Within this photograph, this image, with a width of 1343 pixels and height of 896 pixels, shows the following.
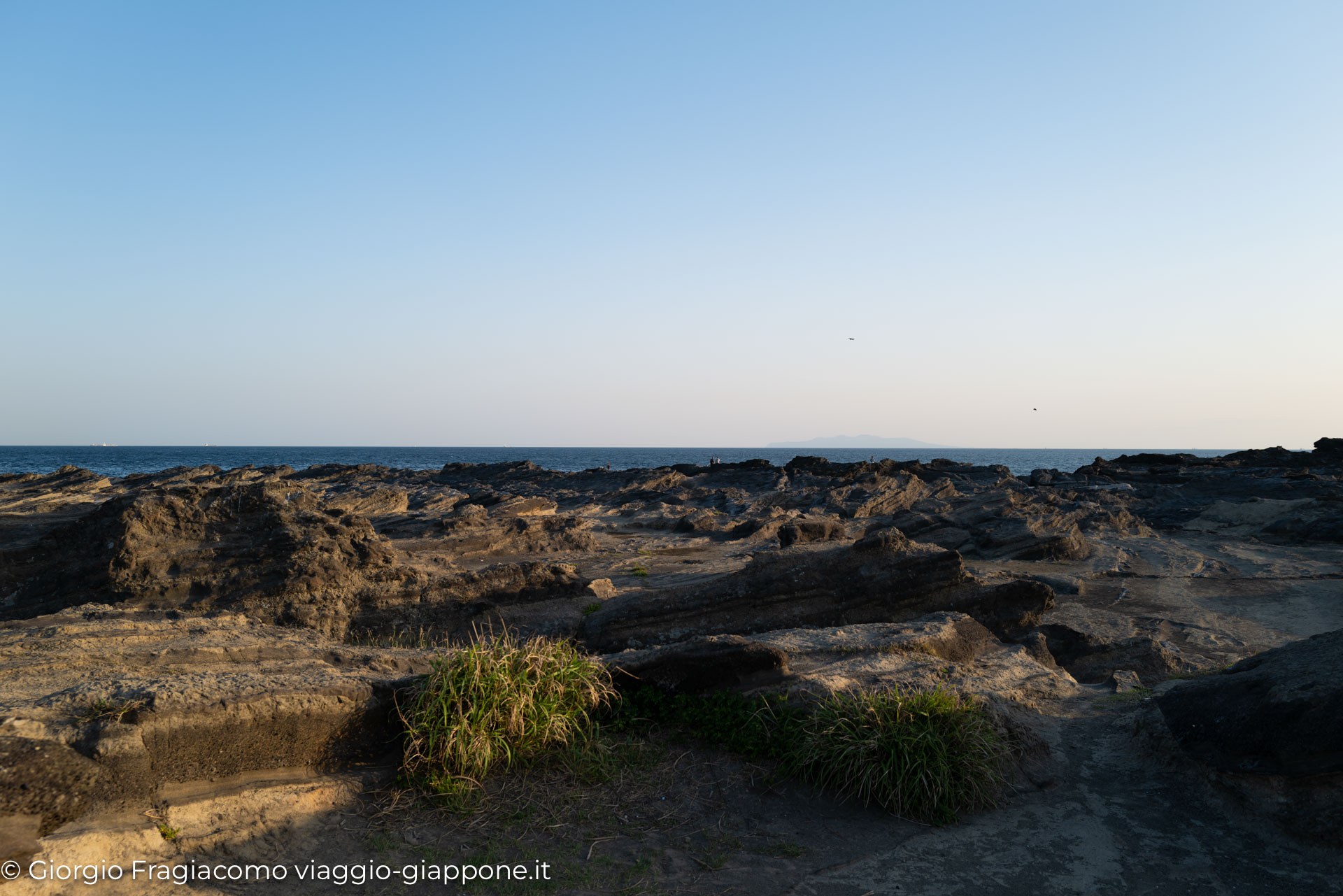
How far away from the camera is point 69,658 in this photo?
6730 millimetres

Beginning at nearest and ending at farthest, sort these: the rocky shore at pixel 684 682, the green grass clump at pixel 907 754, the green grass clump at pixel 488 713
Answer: the rocky shore at pixel 684 682 → the green grass clump at pixel 488 713 → the green grass clump at pixel 907 754

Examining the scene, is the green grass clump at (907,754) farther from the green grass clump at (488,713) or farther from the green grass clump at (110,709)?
the green grass clump at (110,709)

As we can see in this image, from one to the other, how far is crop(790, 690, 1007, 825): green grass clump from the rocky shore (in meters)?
0.22

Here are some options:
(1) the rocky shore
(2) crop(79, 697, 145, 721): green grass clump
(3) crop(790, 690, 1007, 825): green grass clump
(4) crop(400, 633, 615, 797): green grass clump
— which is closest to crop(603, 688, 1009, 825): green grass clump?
(3) crop(790, 690, 1007, 825): green grass clump

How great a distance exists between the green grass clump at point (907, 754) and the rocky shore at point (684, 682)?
218 millimetres

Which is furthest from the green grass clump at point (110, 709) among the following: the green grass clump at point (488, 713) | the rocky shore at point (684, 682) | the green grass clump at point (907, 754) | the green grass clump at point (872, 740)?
the green grass clump at point (907, 754)

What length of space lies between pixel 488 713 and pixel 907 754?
3.62 metres

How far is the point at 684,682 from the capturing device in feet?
25.4

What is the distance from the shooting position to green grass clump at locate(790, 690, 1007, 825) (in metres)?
6.22

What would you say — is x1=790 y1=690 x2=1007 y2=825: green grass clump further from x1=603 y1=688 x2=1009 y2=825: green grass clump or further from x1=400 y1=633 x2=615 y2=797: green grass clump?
x1=400 y1=633 x2=615 y2=797: green grass clump

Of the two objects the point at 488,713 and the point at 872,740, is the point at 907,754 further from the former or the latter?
the point at 488,713

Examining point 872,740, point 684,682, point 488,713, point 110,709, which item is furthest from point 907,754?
point 110,709

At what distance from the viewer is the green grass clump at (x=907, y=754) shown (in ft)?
20.4

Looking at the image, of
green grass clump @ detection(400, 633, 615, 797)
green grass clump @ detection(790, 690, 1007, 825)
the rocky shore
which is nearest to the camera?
the rocky shore
